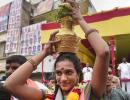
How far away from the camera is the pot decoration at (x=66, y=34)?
2291mm

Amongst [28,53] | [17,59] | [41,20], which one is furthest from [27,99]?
[41,20]

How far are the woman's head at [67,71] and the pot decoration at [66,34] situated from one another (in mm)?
48

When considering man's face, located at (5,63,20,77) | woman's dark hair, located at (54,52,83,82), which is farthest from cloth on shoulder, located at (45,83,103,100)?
man's face, located at (5,63,20,77)

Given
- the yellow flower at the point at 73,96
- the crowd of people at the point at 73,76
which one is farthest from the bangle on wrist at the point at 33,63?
the yellow flower at the point at 73,96

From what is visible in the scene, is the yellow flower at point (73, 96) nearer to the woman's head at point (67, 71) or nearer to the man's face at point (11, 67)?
the woman's head at point (67, 71)

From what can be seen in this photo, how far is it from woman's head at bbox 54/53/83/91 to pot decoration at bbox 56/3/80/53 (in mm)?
48

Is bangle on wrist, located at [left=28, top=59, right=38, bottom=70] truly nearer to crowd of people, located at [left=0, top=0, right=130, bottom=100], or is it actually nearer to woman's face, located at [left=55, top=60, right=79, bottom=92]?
crowd of people, located at [left=0, top=0, right=130, bottom=100]

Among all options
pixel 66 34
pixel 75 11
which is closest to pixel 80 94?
pixel 66 34

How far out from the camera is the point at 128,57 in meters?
11.6

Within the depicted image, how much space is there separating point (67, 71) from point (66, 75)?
0.03 meters

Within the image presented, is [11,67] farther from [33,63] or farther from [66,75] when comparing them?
[66,75]

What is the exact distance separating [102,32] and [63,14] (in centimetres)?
586

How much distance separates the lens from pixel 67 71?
2.19 metres

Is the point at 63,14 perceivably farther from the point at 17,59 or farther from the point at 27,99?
the point at 17,59
